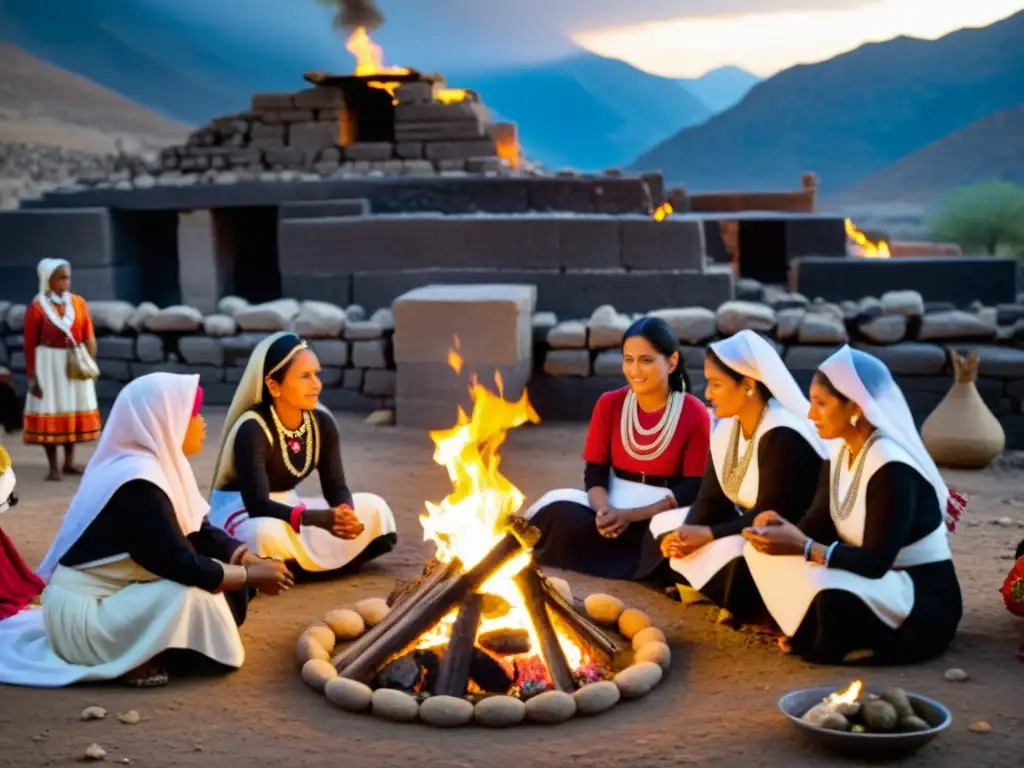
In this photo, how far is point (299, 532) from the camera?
618 cm

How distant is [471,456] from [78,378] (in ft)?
13.2

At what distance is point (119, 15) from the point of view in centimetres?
8525

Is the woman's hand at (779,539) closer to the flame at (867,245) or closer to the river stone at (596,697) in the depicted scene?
the river stone at (596,697)

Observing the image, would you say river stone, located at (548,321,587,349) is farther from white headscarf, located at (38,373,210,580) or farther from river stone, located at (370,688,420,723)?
river stone, located at (370,688,420,723)

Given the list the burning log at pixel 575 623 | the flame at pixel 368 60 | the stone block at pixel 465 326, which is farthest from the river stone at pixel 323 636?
the flame at pixel 368 60

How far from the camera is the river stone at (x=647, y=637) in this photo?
5223 millimetres

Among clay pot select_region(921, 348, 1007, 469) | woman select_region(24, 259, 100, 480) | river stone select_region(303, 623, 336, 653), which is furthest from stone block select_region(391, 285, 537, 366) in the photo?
river stone select_region(303, 623, 336, 653)

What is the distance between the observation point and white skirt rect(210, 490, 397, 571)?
5.97 meters

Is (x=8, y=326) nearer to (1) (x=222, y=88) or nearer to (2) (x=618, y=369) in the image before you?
(2) (x=618, y=369)

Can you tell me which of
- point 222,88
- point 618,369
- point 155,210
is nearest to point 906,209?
point 155,210

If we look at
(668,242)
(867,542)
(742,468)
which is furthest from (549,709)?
(668,242)

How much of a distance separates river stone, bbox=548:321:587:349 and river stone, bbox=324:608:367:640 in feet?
17.4

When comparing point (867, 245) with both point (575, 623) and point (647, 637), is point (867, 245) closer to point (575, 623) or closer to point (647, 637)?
point (647, 637)

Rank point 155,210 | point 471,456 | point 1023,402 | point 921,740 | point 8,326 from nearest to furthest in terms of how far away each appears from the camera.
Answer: point 921,740 → point 471,456 → point 1023,402 → point 8,326 → point 155,210
